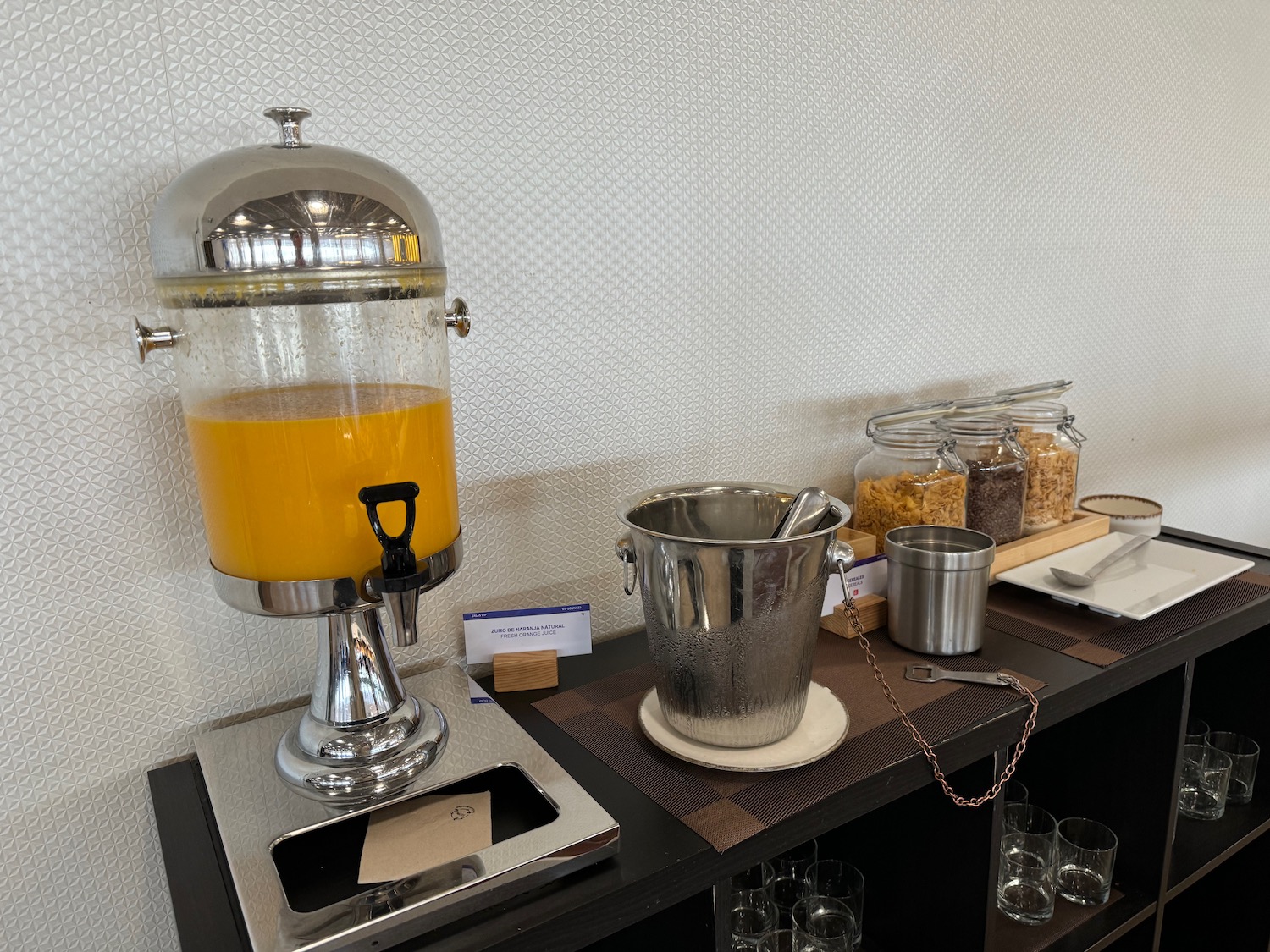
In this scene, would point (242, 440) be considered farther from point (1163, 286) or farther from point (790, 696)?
point (1163, 286)

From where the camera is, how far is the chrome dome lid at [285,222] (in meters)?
0.73

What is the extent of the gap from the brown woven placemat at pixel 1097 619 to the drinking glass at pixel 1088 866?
0.31m

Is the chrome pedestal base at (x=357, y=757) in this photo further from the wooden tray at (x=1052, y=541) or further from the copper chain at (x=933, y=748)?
the wooden tray at (x=1052, y=541)

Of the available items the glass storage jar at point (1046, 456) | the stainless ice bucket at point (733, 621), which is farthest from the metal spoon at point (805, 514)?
the glass storage jar at point (1046, 456)

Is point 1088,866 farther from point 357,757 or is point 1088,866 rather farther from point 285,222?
point 285,222

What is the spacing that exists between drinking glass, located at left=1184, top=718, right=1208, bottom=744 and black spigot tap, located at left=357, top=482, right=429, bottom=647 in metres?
1.39

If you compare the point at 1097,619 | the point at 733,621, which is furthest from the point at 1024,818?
the point at 733,621

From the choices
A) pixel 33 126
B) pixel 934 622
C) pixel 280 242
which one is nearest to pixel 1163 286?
pixel 934 622

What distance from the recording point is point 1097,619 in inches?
49.8

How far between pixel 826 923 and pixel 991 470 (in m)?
0.69

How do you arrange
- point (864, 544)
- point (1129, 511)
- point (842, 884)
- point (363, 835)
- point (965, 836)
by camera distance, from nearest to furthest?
point (363, 835) → point (965, 836) → point (842, 884) → point (864, 544) → point (1129, 511)

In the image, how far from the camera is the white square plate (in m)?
1.27

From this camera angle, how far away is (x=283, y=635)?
41.1 inches

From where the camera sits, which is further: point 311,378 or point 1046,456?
point 1046,456
